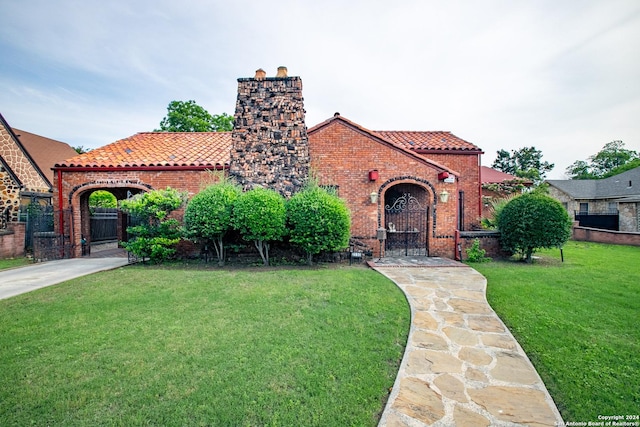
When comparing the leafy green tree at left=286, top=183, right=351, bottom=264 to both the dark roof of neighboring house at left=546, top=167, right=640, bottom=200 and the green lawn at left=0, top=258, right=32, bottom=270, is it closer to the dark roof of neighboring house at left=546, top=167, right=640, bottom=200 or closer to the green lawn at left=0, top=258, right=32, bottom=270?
the green lawn at left=0, top=258, right=32, bottom=270

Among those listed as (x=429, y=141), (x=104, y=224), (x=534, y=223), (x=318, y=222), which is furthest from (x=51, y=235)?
(x=534, y=223)

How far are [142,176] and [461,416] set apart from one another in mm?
11329

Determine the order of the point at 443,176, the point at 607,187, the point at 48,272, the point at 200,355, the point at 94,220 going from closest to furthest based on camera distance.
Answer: the point at 200,355
the point at 48,272
the point at 443,176
the point at 94,220
the point at 607,187

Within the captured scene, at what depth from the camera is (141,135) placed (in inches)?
501

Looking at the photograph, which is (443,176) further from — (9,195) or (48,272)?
(9,195)

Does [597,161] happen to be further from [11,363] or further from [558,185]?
[11,363]

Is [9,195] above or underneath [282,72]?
underneath

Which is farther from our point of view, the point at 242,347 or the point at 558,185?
the point at 558,185

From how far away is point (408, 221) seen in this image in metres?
11.0

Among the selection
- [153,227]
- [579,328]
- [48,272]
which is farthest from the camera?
[153,227]

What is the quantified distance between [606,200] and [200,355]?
114ft

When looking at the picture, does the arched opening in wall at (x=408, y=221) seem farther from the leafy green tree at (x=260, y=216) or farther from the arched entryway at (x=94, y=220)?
the arched entryway at (x=94, y=220)

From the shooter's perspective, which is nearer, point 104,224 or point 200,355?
point 200,355

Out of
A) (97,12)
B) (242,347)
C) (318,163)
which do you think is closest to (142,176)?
(97,12)
